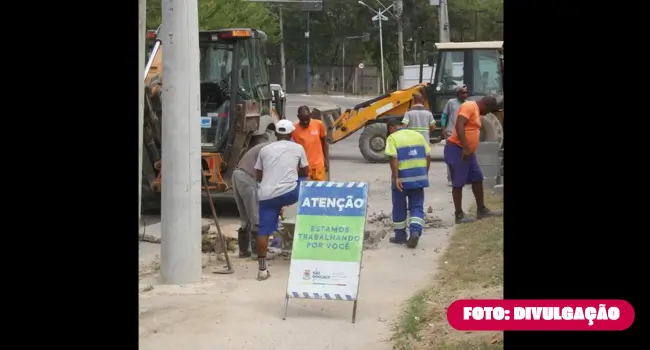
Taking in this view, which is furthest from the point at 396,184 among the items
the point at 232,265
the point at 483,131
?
the point at 483,131

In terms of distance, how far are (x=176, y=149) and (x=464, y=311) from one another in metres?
4.29

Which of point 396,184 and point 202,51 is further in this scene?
point 202,51

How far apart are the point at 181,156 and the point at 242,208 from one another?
169 centimetres

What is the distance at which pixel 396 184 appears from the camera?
11.5 m

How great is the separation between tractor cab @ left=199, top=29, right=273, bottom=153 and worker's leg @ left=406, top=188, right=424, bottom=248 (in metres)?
3.65

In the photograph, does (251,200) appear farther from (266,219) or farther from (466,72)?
(466,72)

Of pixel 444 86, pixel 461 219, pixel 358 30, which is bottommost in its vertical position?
pixel 461 219

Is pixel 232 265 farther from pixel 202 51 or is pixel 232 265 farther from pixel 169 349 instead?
pixel 202 51

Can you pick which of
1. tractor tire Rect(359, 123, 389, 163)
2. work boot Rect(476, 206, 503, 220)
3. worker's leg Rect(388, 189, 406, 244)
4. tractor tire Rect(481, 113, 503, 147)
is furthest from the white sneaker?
tractor tire Rect(359, 123, 389, 163)

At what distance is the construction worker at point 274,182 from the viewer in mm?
9555

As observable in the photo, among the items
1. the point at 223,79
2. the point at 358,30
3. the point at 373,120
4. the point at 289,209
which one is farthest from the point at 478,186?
the point at 358,30

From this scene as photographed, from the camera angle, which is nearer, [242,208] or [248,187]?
[248,187]

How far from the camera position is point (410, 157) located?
11578 millimetres

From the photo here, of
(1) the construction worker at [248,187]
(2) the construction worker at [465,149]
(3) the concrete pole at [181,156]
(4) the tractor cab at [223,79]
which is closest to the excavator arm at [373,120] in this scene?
(4) the tractor cab at [223,79]
